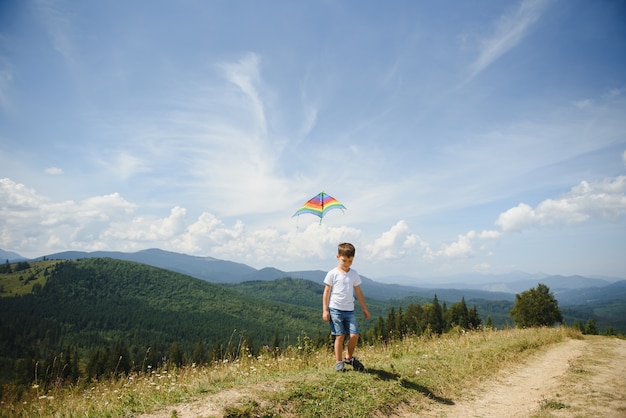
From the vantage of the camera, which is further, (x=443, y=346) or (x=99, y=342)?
(x=99, y=342)

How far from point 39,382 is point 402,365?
8.05 metres

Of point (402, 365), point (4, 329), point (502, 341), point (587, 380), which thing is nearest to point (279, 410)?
point (402, 365)

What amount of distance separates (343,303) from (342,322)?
1.36 ft

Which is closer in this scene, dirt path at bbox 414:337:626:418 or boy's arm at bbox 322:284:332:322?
dirt path at bbox 414:337:626:418

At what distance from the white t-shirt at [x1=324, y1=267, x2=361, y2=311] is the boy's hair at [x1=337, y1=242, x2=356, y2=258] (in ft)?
1.25

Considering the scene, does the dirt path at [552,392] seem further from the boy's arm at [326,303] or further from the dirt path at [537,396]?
the boy's arm at [326,303]

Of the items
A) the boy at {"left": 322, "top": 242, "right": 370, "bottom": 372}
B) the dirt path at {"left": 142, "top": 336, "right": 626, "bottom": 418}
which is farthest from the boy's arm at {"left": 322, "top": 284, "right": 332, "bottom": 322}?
the dirt path at {"left": 142, "top": 336, "right": 626, "bottom": 418}

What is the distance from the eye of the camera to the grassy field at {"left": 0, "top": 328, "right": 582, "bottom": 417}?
16.4 ft

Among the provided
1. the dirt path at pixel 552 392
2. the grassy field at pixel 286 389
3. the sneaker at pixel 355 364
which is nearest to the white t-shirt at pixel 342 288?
the sneaker at pixel 355 364

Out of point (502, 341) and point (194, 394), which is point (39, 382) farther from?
point (502, 341)

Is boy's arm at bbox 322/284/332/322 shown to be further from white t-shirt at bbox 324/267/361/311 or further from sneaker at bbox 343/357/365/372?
sneaker at bbox 343/357/365/372

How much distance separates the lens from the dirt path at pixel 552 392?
579 cm

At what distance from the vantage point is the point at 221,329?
648 feet

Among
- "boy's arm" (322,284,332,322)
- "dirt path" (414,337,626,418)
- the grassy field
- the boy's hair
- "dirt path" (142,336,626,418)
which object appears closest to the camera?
the grassy field
